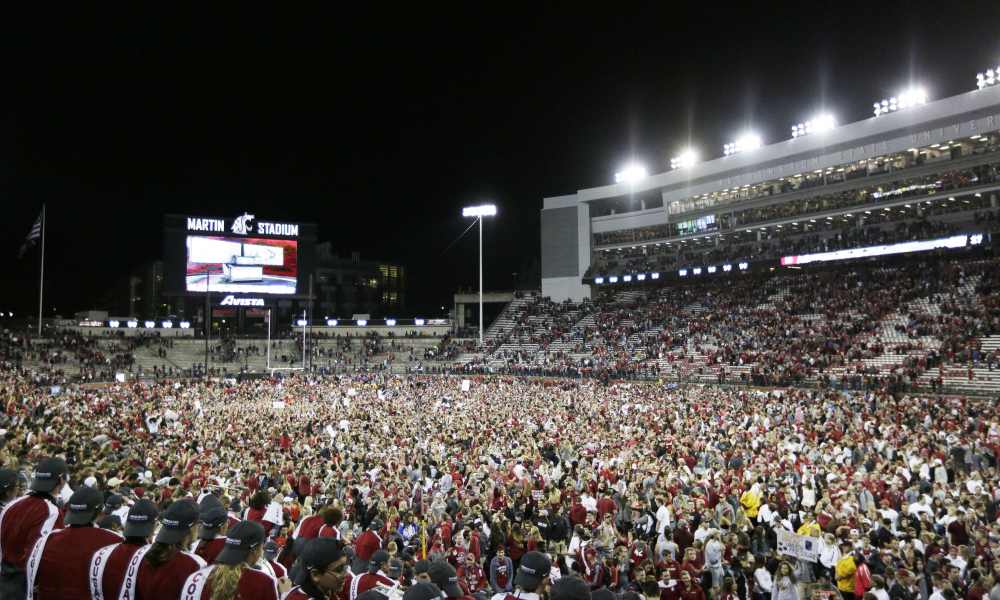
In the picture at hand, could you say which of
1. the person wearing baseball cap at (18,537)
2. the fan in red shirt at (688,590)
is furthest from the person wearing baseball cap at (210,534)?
the fan in red shirt at (688,590)

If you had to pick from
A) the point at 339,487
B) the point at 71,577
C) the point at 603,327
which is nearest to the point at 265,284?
the point at 603,327

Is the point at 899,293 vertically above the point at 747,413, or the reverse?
the point at 899,293

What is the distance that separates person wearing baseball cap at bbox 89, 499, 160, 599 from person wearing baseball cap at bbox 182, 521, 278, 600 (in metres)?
0.53

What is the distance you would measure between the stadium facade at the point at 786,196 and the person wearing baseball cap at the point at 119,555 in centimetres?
5015

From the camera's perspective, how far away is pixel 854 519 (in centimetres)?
1040

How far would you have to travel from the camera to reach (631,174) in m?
65.9

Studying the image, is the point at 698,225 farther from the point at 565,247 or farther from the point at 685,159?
the point at 565,247

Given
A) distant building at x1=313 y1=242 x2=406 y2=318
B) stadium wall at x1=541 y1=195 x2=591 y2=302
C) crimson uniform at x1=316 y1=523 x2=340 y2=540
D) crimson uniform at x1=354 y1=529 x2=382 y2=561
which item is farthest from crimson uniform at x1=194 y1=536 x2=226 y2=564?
distant building at x1=313 y1=242 x2=406 y2=318

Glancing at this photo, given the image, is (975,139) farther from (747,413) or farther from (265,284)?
(265,284)

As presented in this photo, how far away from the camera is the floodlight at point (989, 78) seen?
41.1 m

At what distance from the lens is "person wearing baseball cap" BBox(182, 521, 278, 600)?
3.61 m

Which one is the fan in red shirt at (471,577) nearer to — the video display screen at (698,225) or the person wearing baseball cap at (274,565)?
the person wearing baseball cap at (274,565)

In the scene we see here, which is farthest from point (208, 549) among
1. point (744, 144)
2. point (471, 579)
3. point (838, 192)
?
point (744, 144)

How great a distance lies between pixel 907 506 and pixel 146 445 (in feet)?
63.1
